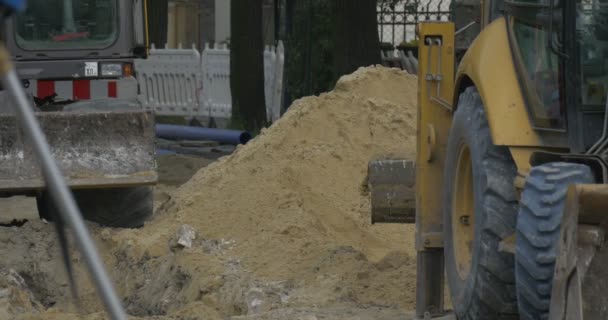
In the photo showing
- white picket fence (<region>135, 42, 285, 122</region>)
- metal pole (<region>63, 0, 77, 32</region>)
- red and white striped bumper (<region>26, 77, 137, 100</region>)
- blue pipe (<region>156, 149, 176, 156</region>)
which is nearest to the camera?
red and white striped bumper (<region>26, 77, 137, 100</region>)

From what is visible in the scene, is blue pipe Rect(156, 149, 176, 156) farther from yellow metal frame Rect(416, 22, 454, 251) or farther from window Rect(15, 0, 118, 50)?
yellow metal frame Rect(416, 22, 454, 251)

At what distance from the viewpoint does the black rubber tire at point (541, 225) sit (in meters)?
4.71

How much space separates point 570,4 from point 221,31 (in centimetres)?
3260

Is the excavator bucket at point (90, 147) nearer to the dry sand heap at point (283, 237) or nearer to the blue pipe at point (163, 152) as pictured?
the dry sand heap at point (283, 237)

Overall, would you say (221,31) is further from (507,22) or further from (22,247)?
(507,22)

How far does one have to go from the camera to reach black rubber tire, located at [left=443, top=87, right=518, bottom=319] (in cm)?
528

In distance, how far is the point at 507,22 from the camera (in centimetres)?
595

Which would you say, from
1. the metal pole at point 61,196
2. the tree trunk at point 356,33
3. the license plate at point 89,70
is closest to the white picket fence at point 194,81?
the tree trunk at point 356,33

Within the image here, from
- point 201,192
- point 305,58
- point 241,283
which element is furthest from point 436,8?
point 241,283

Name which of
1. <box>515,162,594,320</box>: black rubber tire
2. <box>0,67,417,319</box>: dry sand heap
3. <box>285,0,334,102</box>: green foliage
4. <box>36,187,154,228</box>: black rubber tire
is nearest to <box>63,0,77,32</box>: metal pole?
<box>0,67,417,319</box>: dry sand heap

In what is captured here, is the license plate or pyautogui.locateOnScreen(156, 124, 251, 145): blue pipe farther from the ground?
the license plate

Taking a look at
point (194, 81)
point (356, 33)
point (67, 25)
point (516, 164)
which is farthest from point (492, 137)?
point (194, 81)

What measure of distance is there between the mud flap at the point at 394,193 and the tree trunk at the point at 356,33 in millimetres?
9709

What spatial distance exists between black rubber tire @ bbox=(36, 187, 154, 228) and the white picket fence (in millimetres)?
11275
